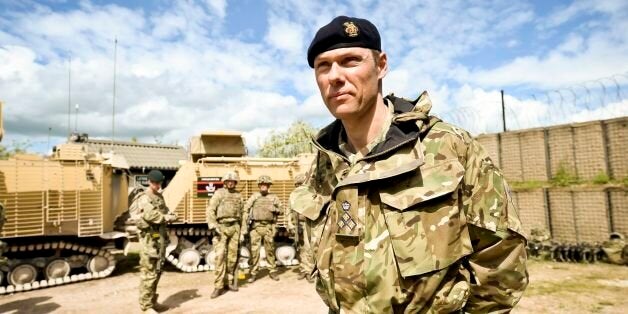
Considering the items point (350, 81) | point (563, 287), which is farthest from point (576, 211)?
point (350, 81)

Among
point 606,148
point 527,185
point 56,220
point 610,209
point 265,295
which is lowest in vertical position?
point 265,295

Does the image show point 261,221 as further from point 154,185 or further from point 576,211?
point 576,211

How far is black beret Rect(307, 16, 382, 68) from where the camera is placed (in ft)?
5.10

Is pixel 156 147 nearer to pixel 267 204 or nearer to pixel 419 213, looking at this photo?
pixel 267 204

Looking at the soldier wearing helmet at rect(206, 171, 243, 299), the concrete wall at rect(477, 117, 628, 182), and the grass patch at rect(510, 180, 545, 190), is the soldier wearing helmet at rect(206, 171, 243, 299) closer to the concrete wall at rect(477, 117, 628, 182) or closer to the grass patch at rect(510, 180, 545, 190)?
the grass patch at rect(510, 180, 545, 190)

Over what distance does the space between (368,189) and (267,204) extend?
23.5ft

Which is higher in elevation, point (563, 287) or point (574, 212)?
point (574, 212)

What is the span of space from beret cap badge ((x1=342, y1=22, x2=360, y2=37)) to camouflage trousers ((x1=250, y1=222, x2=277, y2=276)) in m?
7.44

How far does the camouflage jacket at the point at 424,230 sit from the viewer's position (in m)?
1.44

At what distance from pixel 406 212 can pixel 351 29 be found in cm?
77

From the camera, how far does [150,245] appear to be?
624 centimetres

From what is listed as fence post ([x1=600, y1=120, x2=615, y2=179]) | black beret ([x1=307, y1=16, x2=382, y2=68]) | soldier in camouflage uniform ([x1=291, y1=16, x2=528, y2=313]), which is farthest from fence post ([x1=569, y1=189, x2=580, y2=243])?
black beret ([x1=307, y1=16, x2=382, y2=68])

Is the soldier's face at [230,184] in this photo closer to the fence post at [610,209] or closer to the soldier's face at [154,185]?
the soldier's face at [154,185]

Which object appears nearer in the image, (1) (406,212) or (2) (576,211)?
(1) (406,212)
